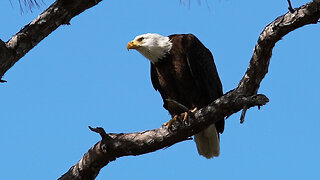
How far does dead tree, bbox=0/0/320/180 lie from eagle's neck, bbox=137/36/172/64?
1.28 metres

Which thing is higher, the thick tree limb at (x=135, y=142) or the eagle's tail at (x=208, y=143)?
the eagle's tail at (x=208, y=143)

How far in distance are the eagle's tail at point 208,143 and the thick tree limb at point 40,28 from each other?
228 centimetres

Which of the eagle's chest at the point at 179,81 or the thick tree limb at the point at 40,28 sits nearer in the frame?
the thick tree limb at the point at 40,28

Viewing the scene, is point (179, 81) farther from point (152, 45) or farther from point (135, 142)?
point (135, 142)

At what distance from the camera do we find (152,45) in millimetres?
4723

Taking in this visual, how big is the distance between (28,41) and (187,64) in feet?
6.07

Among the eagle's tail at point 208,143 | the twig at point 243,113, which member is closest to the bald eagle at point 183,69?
the eagle's tail at point 208,143

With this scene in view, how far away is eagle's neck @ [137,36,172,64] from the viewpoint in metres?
4.65

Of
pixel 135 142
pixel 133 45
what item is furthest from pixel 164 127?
pixel 133 45

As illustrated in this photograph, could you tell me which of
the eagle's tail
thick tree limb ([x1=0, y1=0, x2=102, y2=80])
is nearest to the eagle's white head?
the eagle's tail

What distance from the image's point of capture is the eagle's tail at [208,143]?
492cm

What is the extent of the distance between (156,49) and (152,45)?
10cm

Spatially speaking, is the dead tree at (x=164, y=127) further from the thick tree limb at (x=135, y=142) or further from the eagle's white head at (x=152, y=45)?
the eagle's white head at (x=152, y=45)

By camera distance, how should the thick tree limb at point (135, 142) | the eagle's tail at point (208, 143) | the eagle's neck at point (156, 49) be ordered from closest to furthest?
the thick tree limb at point (135, 142) → the eagle's neck at point (156, 49) → the eagle's tail at point (208, 143)
